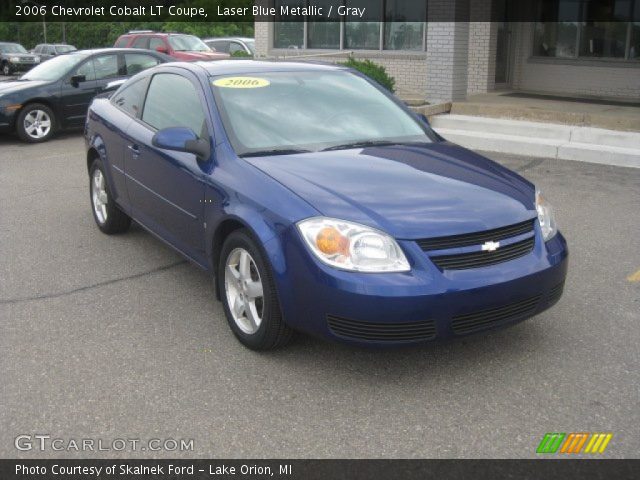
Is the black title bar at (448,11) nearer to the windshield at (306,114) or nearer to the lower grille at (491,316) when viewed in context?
the windshield at (306,114)

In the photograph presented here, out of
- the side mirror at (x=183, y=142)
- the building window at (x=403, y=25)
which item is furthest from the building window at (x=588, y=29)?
the side mirror at (x=183, y=142)

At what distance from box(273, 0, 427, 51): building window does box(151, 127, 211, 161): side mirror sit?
1185 centimetres

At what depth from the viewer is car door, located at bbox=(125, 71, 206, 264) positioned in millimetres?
4699

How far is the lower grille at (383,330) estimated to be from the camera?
11.7 feet

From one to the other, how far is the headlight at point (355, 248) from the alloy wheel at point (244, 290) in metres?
0.50

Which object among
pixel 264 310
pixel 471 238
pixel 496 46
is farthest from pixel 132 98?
pixel 496 46

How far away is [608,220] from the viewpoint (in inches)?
282

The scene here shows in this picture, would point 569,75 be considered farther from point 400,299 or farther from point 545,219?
point 400,299

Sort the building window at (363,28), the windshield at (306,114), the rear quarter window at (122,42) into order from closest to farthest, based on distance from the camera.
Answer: the windshield at (306,114), the building window at (363,28), the rear quarter window at (122,42)

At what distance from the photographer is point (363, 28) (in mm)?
16438

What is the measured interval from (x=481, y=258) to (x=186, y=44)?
17813mm

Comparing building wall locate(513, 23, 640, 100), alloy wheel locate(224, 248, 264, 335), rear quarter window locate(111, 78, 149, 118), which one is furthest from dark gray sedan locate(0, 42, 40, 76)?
alloy wheel locate(224, 248, 264, 335)

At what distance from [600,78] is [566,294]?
417 inches

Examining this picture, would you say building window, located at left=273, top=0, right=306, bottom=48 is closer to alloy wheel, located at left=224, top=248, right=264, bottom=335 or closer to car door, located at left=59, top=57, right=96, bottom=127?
car door, located at left=59, top=57, right=96, bottom=127
